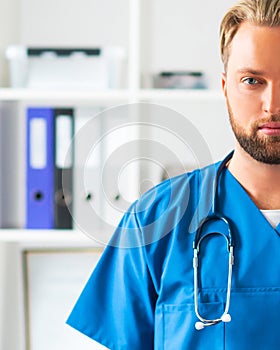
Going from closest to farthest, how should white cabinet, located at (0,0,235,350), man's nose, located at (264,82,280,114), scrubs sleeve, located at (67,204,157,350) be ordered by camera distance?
man's nose, located at (264,82,280,114)
scrubs sleeve, located at (67,204,157,350)
white cabinet, located at (0,0,235,350)

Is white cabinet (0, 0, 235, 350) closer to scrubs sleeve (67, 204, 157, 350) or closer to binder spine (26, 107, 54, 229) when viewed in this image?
binder spine (26, 107, 54, 229)

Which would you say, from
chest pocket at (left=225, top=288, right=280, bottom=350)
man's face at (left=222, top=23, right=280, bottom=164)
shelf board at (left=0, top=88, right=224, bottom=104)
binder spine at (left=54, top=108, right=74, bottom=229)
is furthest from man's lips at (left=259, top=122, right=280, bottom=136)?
binder spine at (left=54, top=108, right=74, bottom=229)

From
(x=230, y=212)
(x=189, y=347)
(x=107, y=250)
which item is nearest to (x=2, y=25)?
(x=107, y=250)

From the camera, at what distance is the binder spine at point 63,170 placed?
5.77 ft

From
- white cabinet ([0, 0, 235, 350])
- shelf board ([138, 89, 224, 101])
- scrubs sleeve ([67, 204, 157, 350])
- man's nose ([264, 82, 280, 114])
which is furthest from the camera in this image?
white cabinet ([0, 0, 235, 350])

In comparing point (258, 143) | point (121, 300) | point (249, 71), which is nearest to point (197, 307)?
point (121, 300)

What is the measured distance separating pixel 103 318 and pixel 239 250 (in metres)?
0.30

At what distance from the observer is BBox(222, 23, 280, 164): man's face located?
46.5 inches

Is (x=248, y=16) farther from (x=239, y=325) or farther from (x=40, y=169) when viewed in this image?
(x=40, y=169)

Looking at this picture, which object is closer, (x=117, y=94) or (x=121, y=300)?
(x=121, y=300)

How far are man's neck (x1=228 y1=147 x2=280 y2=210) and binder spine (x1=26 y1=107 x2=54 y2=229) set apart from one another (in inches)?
23.3

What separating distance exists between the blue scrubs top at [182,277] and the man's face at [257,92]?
13cm

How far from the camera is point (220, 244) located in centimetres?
125

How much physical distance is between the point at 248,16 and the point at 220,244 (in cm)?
40
